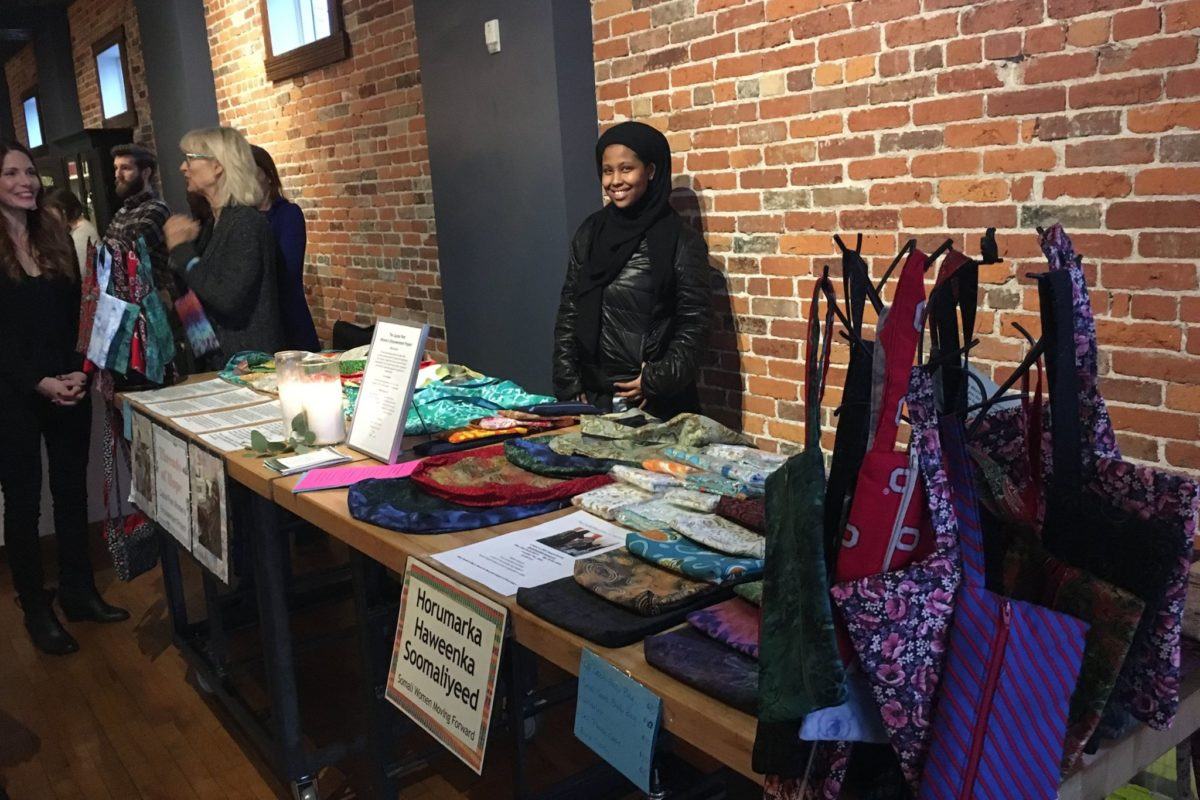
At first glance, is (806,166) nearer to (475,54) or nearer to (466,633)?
(475,54)

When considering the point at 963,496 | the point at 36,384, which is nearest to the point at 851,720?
the point at 963,496

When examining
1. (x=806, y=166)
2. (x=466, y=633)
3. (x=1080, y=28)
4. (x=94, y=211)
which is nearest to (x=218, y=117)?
(x=94, y=211)

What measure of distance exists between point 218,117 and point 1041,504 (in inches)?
271

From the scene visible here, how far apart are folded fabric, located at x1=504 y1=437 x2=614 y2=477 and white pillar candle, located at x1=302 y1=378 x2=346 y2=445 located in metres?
0.48

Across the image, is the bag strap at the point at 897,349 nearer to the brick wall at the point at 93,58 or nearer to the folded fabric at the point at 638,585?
the folded fabric at the point at 638,585

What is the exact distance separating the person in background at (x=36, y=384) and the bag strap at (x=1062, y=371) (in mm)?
3003

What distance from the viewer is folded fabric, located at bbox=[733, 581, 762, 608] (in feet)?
3.84

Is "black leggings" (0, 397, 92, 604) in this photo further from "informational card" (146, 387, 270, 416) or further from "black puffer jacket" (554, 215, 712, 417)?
"black puffer jacket" (554, 215, 712, 417)

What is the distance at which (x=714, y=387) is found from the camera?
346cm

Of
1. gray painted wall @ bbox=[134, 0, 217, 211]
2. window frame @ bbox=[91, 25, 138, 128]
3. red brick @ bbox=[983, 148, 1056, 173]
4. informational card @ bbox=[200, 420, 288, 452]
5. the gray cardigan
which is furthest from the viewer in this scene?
window frame @ bbox=[91, 25, 138, 128]

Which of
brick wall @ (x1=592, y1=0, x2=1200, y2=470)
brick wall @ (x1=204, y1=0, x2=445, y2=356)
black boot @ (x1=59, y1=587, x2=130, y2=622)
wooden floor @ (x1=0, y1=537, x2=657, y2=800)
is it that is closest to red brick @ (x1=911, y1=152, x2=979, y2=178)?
brick wall @ (x1=592, y1=0, x2=1200, y2=470)

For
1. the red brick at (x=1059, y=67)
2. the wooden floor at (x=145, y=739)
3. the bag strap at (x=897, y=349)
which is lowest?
the wooden floor at (x=145, y=739)

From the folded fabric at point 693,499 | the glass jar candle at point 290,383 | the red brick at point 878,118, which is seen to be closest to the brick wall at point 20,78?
the glass jar candle at point 290,383

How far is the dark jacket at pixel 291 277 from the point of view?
3.48 m
